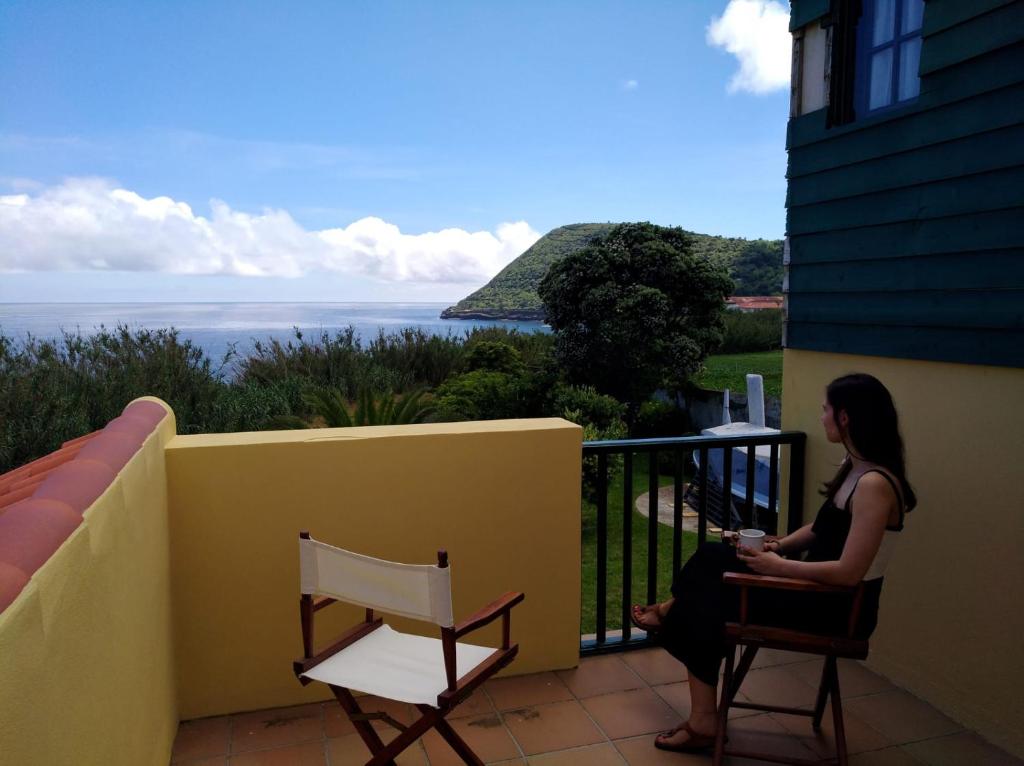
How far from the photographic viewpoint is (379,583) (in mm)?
1896

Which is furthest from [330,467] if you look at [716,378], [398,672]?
[716,378]

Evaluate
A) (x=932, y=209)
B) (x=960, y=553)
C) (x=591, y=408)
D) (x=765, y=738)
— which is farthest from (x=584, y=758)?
(x=591, y=408)

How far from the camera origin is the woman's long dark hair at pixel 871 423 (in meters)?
2.27

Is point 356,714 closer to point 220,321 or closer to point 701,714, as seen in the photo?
point 701,714

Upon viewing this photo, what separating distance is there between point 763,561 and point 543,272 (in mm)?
21232

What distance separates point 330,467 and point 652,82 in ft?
111

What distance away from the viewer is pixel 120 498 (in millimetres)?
1850

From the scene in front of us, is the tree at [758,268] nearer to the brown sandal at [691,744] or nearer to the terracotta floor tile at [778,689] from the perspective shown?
the terracotta floor tile at [778,689]

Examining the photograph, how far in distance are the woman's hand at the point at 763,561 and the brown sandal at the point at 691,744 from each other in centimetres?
64

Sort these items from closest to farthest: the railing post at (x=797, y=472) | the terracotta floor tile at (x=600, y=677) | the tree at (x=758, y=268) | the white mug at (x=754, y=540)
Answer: the white mug at (x=754, y=540) < the terracotta floor tile at (x=600, y=677) < the railing post at (x=797, y=472) < the tree at (x=758, y=268)

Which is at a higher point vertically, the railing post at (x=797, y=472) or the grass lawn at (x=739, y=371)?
the railing post at (x=797, y=472)

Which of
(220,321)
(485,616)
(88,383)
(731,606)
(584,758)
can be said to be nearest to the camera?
(485,616)

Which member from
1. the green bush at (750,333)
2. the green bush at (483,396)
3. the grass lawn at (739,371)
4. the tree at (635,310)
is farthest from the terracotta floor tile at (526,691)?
the green bush at (750,333)

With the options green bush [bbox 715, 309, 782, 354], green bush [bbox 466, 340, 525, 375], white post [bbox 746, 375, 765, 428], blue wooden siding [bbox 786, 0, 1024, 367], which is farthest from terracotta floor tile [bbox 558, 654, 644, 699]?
green bush [bbox 715, 309, 782, 354]
